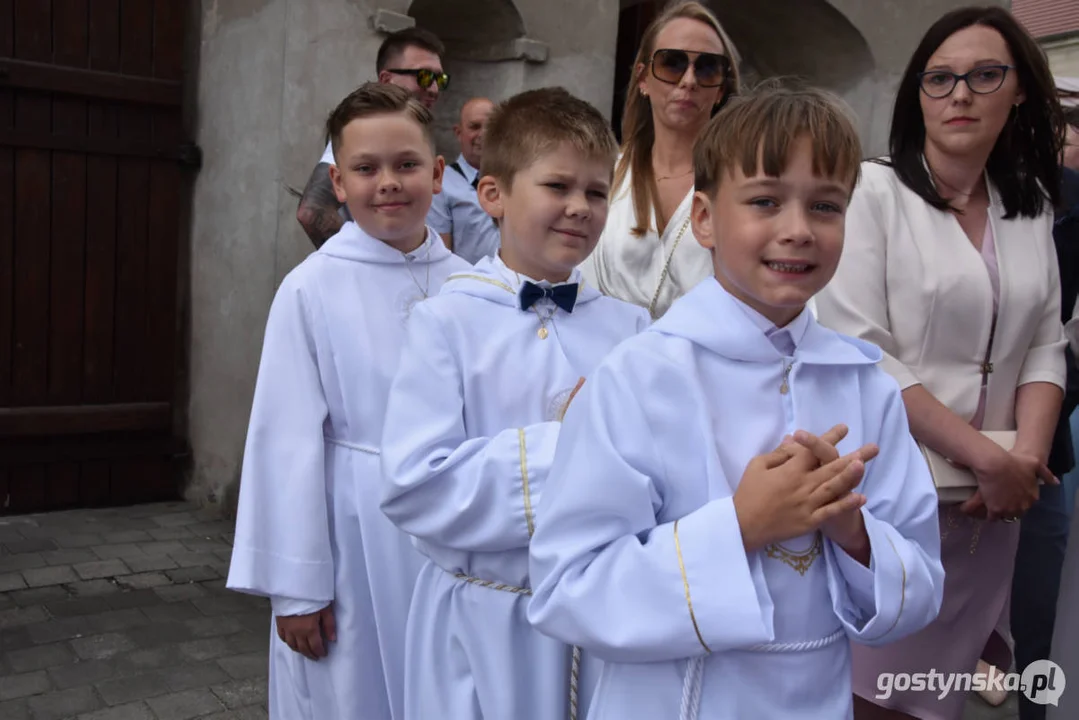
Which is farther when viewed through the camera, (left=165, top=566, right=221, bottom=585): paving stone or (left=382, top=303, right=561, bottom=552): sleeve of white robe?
(left=165, top=566, right=221, bottom=585): paving stone

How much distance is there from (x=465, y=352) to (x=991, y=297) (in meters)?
1.22

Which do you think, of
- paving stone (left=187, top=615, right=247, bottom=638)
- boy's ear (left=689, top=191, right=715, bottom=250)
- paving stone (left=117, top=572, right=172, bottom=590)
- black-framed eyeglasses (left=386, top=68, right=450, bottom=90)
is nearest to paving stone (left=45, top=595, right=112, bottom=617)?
paving stone (left=117, top=572, right=172, bottom=590)

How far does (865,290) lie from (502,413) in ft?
3.02

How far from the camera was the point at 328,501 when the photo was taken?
247cm

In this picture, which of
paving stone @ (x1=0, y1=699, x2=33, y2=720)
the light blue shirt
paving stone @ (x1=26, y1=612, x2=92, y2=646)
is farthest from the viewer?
the light blue shirt

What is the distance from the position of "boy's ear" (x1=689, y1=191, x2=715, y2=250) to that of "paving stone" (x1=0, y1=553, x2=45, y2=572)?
161 inches

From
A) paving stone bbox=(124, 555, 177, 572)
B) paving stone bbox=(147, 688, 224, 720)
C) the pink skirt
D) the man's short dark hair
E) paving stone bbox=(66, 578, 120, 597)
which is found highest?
the man's short dark hair

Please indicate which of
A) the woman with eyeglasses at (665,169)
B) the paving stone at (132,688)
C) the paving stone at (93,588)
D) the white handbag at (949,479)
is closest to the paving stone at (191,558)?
the paving stone at (93,588)

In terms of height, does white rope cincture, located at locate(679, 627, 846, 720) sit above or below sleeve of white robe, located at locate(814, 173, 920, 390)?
below

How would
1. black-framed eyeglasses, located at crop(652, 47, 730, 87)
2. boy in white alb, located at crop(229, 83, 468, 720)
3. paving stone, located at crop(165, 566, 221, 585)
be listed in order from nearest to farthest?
1. boy in white alb, located at crop(229, 83, 468, 720)
2. black-framed eyeglasses, located at crop(652, 47, 730, 87)
3. paving stone, located at crop(165, 566, 221, 585)

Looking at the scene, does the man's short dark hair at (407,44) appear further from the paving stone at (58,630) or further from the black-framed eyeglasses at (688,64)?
the paving stone at (58,630)

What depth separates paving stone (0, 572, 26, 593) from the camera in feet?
14.8

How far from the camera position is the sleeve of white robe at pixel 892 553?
5.05ft

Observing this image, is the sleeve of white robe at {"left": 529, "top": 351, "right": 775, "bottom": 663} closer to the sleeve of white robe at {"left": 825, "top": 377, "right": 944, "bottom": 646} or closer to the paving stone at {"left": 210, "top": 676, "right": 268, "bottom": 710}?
the sleeve of white robe at {"left": 825, "top": 377, "right": 944, "bottom": 646}
